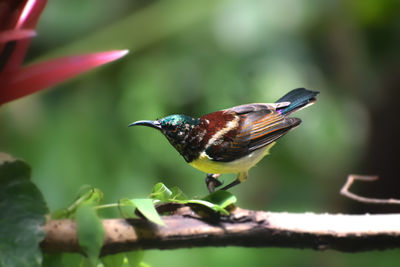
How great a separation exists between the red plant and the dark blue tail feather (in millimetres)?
419

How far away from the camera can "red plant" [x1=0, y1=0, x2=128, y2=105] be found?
495 millimetres

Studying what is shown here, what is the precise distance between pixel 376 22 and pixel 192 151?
171 cm

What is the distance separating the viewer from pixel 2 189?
54 centimetres

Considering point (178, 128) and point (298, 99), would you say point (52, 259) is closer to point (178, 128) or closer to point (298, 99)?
point (178, 128)

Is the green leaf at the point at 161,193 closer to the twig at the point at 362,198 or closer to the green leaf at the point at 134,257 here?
the green leaf at the point at 134,257

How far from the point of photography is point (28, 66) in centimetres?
51

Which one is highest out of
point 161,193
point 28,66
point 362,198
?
point 28,66

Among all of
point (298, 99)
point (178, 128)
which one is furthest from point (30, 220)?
point (298, 99)

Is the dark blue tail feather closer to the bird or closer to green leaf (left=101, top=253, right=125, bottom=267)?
the bird

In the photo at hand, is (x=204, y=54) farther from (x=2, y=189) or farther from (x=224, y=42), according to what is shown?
(x=2, y=189)

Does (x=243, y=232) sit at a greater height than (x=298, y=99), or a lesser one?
lesser

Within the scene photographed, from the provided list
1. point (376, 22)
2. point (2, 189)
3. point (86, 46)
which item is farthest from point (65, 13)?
point (2, 189)

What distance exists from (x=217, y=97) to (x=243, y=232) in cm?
109

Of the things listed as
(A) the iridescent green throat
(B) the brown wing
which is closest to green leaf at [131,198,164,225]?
(A) the iridescent green throat
